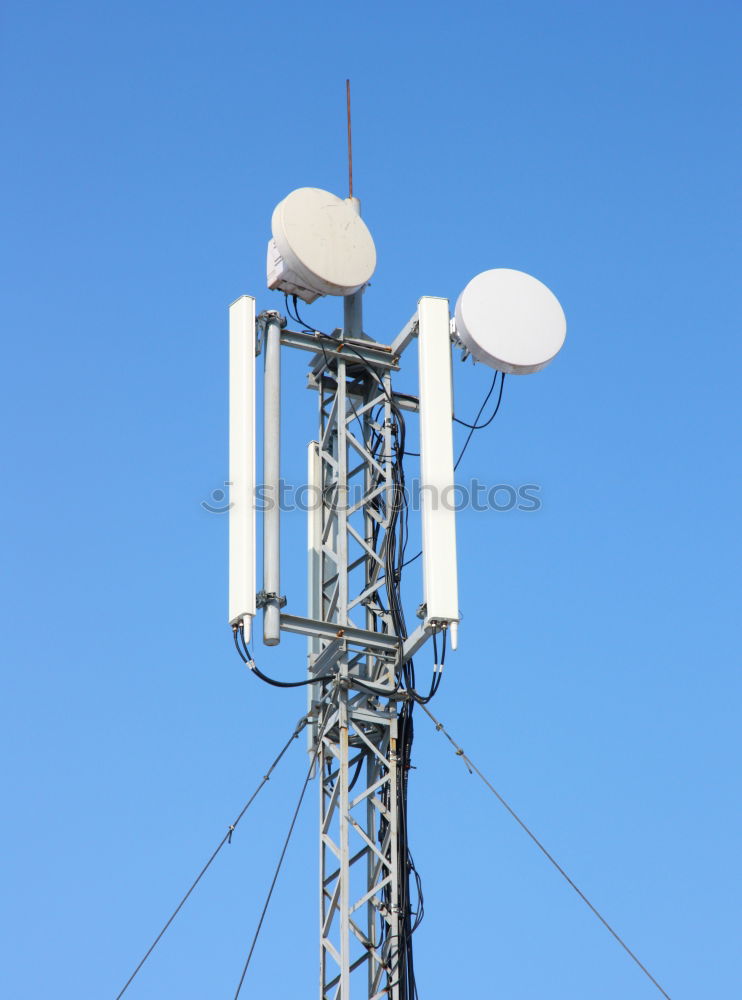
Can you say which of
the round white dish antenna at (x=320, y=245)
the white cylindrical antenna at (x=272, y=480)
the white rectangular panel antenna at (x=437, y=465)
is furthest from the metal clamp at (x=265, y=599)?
the round white dish antenna at (x=320, y=245)

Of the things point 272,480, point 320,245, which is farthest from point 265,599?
point 320,245

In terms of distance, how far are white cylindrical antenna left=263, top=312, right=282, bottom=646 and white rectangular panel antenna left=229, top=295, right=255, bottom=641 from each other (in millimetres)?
153

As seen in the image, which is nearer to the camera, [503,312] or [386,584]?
[386,584]

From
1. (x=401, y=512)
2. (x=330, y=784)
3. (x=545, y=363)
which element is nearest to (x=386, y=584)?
(x=401, y=512)

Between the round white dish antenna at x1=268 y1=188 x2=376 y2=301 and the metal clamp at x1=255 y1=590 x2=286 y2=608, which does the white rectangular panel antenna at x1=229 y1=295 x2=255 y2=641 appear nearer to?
the metal clamp at x1=255 y1=590 x2=286 y2=608

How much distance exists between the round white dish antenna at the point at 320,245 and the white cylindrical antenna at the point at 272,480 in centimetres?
61

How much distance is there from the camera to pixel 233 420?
1714 centimetres

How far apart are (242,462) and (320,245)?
8.84ft

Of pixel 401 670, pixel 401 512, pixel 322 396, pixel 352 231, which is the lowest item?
pixel 401 670

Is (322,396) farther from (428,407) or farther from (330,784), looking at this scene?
(330,784)

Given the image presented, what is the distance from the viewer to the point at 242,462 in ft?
55.5

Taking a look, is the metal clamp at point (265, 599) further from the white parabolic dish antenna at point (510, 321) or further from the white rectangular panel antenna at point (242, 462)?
the white parabolic dish antenna at point (510, 321)

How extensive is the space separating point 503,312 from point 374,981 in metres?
7.10

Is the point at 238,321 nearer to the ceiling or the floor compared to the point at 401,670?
nearer to the ceiling
